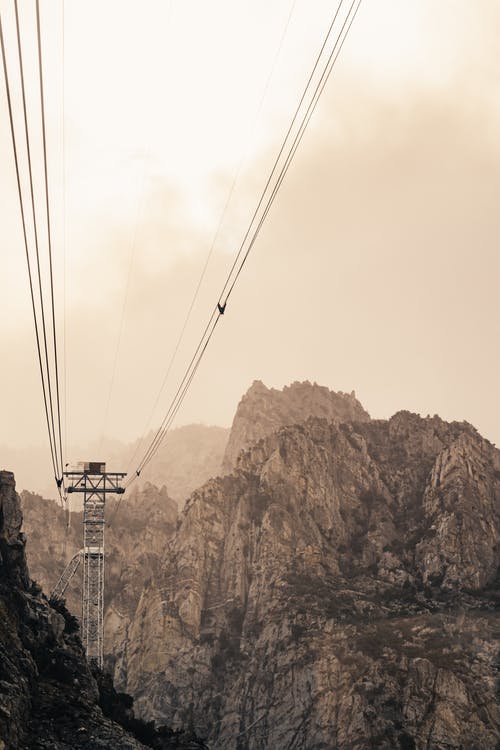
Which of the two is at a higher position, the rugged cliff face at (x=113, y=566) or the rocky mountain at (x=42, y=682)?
the rugged cliff face at (x=113, y=566)


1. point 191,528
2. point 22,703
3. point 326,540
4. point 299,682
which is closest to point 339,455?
point 326,540

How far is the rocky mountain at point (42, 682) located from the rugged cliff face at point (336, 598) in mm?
52298

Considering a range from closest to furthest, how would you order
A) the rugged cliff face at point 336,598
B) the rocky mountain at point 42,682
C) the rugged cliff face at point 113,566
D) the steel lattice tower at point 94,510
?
the rocky mountain at point 42,682 < the steel lattice tower at point 94,510 < the rugged cliff face at point 336,598 < the rugged cliff face at point 113,566

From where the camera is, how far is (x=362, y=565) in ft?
525

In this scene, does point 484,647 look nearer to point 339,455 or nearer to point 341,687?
point 341,687

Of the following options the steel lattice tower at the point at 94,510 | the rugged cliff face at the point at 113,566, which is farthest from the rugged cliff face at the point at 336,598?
the steel lattice tower at the point at 94,510

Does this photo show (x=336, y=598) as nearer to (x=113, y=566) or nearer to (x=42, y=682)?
(x=113, y=566)

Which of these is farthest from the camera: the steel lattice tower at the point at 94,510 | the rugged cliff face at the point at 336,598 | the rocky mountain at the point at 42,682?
the rugged cliff face at the point at 336,598

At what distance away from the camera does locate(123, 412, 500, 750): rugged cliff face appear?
125 m

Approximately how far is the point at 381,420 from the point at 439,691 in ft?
281

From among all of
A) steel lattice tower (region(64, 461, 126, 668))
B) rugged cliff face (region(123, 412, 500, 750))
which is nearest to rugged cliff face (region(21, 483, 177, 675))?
rugged cliff face (region(123, 412, 500, 750))

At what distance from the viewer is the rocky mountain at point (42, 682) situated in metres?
51.4

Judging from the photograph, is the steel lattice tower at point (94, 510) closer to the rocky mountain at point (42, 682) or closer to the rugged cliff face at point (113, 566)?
the rocky mountain at point (42, 682)

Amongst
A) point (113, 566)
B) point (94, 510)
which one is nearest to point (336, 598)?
A: point (113, 566)
